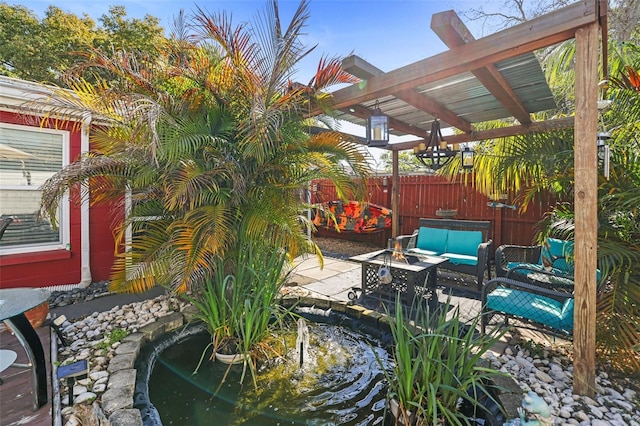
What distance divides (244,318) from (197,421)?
787 mm

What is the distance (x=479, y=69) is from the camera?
268 cm

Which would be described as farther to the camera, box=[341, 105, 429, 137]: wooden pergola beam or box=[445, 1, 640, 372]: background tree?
box=[341, 105, 429, 137]: wooden pergola beam

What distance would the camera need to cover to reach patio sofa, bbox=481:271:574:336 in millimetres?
2473

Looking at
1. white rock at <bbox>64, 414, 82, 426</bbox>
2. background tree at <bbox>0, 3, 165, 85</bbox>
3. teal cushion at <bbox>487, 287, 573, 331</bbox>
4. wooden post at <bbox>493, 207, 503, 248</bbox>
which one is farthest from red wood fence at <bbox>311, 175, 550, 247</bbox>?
background tree at <bbox>0, 3, 165, 85</bbox>

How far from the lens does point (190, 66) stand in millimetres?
2754

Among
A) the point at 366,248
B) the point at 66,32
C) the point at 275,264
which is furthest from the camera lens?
the point at 66,32

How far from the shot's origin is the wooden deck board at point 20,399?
1.83m

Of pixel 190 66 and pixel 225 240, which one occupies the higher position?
pixel 190 66

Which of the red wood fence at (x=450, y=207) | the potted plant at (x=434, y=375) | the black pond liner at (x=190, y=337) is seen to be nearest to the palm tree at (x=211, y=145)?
the black pond liner at (x=190, y=337)

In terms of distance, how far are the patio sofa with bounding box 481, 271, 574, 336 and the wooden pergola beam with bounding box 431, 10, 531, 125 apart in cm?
185

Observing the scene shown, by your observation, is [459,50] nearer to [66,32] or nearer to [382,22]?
[382,22]

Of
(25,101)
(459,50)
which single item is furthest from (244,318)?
(25,101)

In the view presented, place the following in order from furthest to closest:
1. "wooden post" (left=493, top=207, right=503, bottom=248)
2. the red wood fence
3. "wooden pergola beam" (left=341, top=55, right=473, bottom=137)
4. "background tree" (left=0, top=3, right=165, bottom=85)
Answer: "background tree" (left=0, top=3, right=165, bottom=85)
"wooden post" (left=493, top=207, right=503, bottom=248)
the red wood fence
"wooden pergola beam" (left=341, top=55, right=473, bottom=137)

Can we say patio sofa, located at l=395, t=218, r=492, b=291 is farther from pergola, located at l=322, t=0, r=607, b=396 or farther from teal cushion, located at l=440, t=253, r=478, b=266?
pergola, located at l=322, t=0, r=607, b=396
